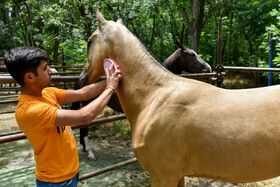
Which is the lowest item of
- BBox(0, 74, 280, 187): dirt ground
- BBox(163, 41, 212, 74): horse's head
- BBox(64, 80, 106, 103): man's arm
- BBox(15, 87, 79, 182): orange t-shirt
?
BBox(0, 74, 280, 187): dirt ground

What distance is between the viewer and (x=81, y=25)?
8.16 meters

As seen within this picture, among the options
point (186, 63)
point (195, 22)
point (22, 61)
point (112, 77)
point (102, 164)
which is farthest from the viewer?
point (195, 22)

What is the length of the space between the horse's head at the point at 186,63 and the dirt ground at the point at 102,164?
2117mm

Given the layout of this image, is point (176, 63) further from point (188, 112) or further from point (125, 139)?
point (188, 112)

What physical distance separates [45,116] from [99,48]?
78 cm

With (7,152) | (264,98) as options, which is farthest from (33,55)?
(7,152)

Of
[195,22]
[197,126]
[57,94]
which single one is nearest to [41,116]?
[57,94]

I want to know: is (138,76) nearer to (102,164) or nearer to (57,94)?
(57,94)

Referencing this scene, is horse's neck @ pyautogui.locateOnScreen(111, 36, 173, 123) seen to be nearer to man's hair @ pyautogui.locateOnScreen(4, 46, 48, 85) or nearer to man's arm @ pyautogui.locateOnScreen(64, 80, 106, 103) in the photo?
man's arm @ pyautogui.locateOnScreen(64, 80, 106, 103)

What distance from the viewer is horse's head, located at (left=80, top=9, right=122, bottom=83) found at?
1.75m

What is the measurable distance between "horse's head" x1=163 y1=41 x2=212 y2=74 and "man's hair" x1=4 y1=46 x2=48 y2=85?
3.46m

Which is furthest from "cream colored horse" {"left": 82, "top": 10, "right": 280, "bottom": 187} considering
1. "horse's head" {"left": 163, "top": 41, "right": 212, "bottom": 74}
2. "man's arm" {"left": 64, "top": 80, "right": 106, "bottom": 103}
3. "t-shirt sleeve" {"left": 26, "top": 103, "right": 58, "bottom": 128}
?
"horse's head" {"left": 163, "top": 41, "right": 212, "bottom": 74}

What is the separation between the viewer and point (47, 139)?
1.43 meters

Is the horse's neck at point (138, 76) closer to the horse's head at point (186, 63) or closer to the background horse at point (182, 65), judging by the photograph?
the background horse at point (182, 65)
